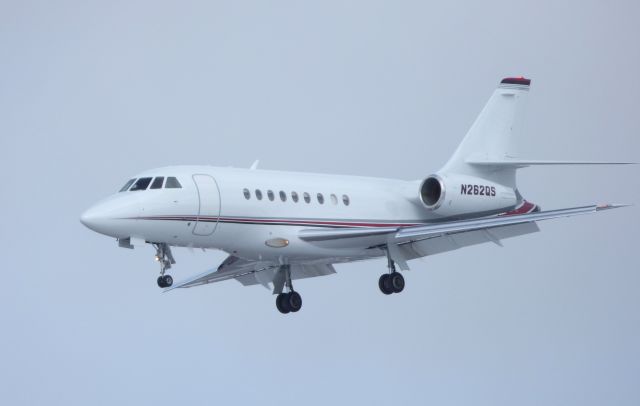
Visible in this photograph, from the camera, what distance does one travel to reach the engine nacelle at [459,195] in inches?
1485

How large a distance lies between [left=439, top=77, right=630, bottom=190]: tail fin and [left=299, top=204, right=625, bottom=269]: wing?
2.78 meters

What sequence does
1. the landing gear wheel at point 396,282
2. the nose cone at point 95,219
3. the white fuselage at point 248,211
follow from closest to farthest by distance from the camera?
1. the nose cone at point 95,219
2. the white fuselage at point 248,211
3. the landing gear wheel at point 396,282

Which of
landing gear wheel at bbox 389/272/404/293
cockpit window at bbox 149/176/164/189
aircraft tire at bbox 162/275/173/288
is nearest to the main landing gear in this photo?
aircraft tire at bbox 162/275/173/288

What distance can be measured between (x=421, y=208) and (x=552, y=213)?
4.56 meters

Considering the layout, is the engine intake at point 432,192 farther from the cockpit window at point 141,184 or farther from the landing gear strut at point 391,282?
the cockpit window at point 141,184

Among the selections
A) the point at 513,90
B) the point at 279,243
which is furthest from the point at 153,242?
the point at 513,90

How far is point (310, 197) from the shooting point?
35594mm

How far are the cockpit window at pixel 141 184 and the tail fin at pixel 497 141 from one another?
9536mm

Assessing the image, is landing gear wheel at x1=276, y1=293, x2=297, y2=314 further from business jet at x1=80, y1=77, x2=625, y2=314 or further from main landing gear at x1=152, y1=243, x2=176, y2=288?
main landing gear at x1=152, y1=243, x2=176, y2=288

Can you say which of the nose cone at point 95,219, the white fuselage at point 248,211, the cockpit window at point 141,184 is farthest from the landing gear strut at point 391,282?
the nose cone at point 95,219

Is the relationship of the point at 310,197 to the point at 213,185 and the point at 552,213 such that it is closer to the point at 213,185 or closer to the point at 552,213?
the point at 213,185

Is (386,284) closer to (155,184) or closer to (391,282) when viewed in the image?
(391,282)

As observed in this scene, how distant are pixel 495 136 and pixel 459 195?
128 inches

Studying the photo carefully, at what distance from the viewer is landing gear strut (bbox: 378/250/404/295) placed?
1448 inches
